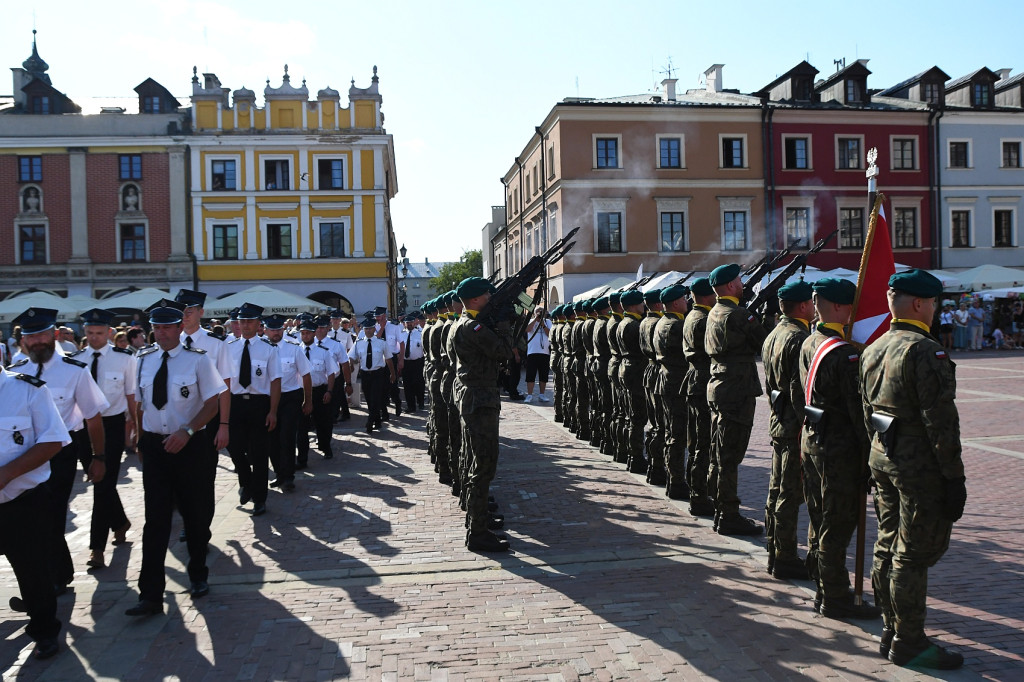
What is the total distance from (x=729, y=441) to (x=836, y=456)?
77.8 inches

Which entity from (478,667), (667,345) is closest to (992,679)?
(478,667)

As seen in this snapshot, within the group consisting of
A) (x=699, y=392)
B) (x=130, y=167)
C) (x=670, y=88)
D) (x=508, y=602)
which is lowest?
(x=508, y=602)

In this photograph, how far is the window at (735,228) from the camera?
1501 inches

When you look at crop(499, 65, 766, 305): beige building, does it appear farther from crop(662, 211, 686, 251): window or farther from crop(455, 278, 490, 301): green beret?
crop(455, 278, 490, 301): green beret

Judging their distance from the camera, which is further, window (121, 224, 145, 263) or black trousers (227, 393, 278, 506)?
window (121, 224, 145, 263)

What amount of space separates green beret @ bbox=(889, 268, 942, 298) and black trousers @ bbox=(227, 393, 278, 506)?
6639mm

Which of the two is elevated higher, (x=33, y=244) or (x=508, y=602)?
(x=33, y=244)

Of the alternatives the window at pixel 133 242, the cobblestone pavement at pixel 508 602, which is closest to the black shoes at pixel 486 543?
the cobblestone pavement at pixel 508 602

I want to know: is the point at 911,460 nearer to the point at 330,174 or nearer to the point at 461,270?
the point at 330,174

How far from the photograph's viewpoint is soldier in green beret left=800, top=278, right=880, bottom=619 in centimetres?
514

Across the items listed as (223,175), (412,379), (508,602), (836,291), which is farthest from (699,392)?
(223,175)

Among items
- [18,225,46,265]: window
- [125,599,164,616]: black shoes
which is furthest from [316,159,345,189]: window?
[125,599,164,616]: black shoes

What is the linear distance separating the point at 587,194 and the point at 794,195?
33.2ft

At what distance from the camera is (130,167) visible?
38.8 meters
